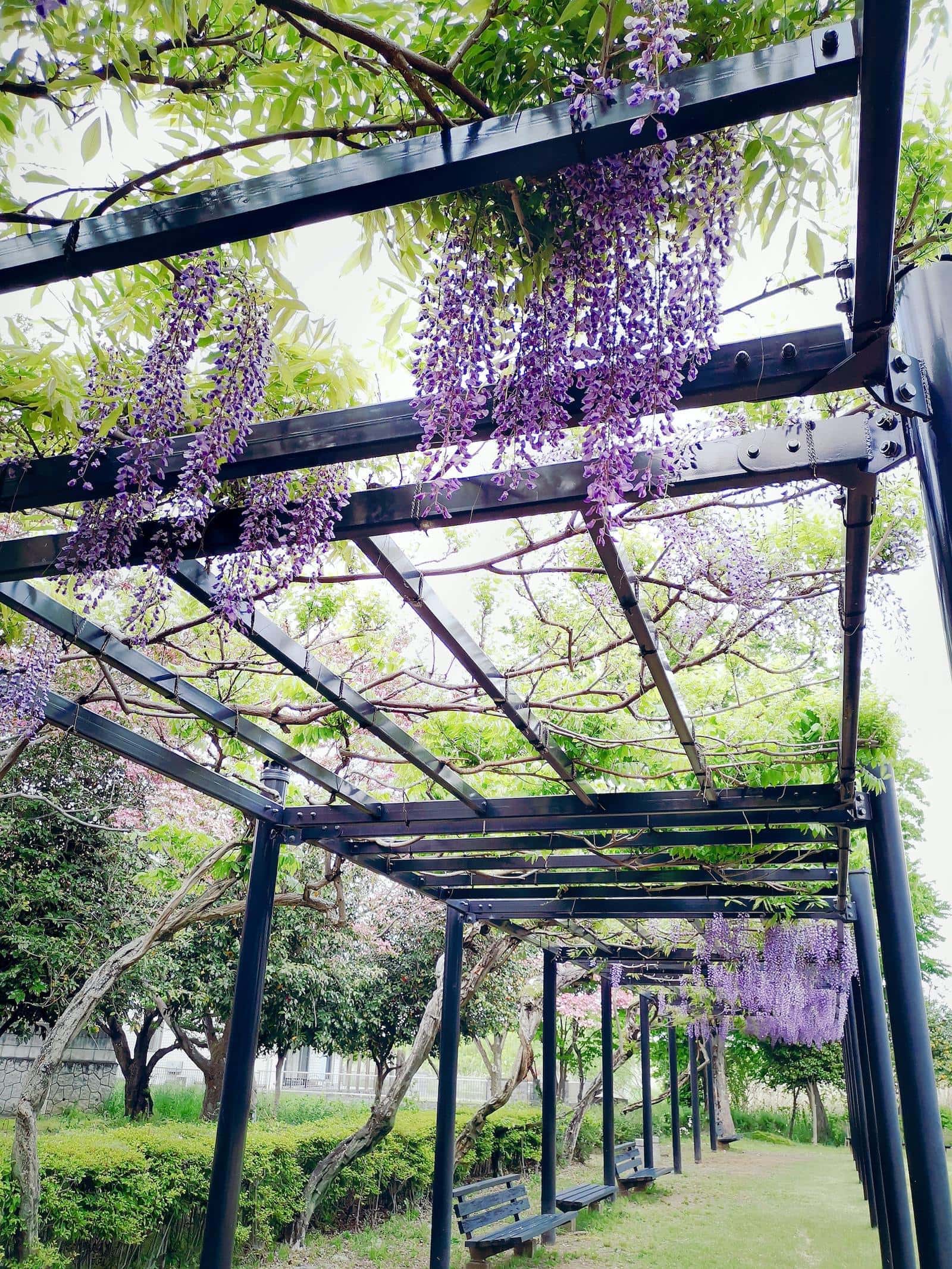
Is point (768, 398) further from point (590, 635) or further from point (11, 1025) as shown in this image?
point (11, 1025)

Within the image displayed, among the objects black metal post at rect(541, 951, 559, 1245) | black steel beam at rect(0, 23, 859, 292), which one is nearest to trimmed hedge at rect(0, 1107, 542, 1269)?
black metal post at rect(541, 951, 559, 1245)

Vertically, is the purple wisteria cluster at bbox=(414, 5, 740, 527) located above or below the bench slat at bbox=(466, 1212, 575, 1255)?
above

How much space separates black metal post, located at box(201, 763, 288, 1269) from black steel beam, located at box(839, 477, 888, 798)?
241cm

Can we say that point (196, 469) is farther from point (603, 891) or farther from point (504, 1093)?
point (504, 1093)

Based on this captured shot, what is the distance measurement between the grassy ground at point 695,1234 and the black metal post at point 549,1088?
15.4 inches

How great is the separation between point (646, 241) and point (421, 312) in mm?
431

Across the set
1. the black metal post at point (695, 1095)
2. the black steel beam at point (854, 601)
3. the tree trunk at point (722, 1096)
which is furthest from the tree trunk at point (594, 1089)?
the black steel beam at point (854, 601)

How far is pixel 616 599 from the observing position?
2953mm

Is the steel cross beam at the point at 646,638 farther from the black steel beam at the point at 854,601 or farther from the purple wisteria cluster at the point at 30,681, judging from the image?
the purple wisteria cluster at the point at 30,681

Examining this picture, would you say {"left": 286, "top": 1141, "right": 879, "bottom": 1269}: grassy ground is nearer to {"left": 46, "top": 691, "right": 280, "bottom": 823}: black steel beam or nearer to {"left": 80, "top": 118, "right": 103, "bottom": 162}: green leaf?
{"left": 46, "top": 691, "right": 280, "bottom": 823}: black steel beam

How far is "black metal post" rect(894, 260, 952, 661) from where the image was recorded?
49.3 inches

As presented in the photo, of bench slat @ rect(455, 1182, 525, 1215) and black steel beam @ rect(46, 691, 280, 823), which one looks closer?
black steel beam @ rect(46, 691, 280, 823)

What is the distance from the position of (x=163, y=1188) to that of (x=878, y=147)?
702cm

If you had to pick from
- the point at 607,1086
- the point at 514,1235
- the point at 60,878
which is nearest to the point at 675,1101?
the point at 607,1086
